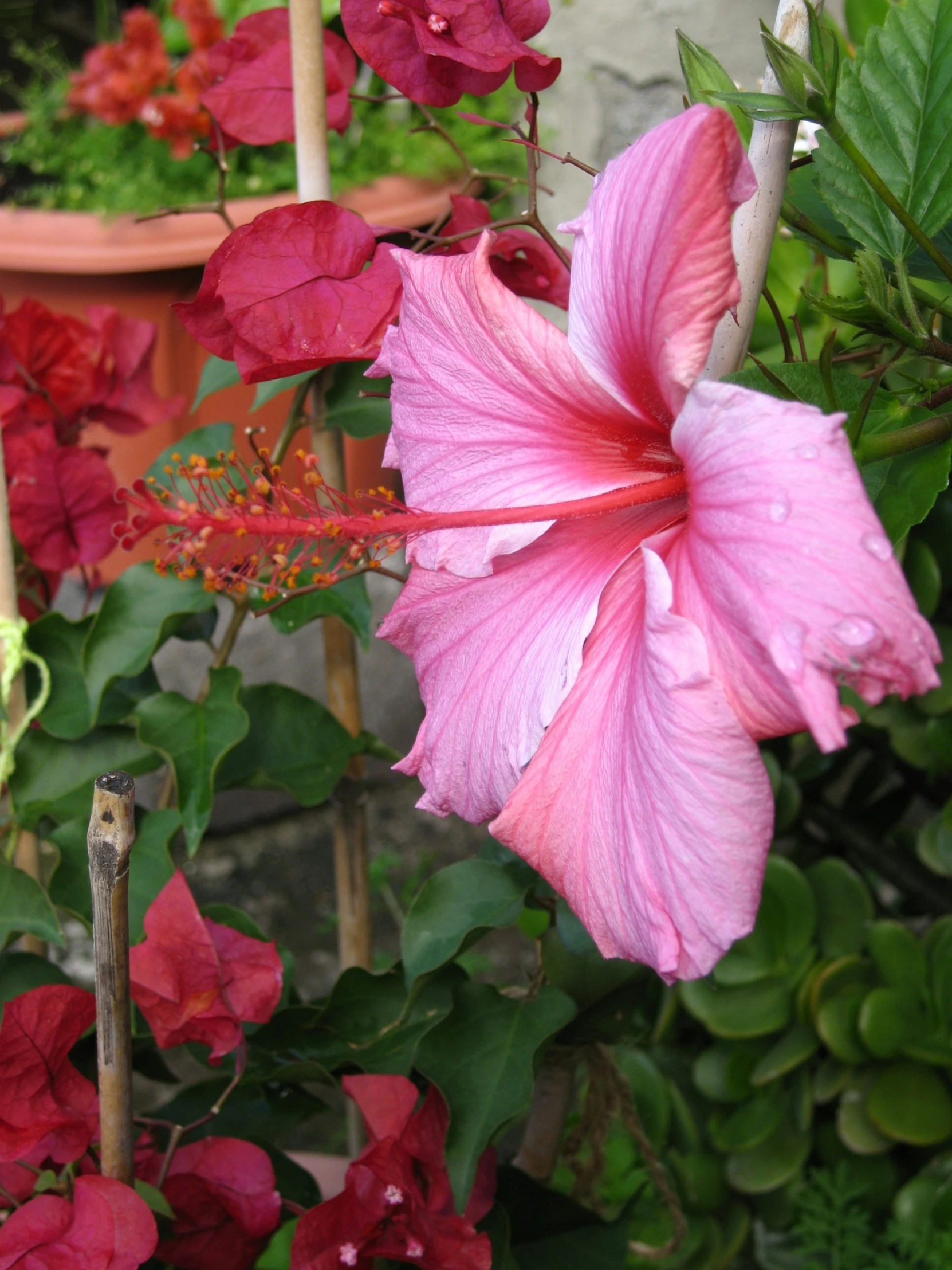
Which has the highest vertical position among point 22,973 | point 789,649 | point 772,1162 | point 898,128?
point 898,128

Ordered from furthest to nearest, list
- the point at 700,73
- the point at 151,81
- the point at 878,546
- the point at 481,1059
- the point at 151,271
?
the point at 151,81 → the point at 151,271 → the point at 481,1059 → the point at 700,73 → the point at 878,546

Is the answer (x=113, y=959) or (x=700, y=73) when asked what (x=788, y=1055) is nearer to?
(x=113, y=959)

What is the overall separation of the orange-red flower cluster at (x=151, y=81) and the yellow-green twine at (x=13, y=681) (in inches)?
40.9

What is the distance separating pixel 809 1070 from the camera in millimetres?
978

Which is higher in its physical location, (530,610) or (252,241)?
(252,241)

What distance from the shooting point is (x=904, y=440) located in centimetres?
43

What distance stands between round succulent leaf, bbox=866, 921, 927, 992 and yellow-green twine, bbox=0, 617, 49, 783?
628mm

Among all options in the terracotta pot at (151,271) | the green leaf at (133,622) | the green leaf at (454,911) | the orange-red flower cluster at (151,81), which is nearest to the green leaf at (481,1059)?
the green leaf at (454,911)

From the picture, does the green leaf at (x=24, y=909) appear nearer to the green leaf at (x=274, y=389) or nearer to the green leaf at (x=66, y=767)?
the green leaf at (x=66, y=767)

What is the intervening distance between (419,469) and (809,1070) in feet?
2.35

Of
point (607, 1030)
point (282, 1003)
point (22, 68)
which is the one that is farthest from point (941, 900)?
point (22, 68)

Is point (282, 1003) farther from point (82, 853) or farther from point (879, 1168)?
point (879, 1168)

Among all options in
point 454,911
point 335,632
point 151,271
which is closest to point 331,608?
point 335,632

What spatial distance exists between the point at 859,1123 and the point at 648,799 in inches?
26.4
